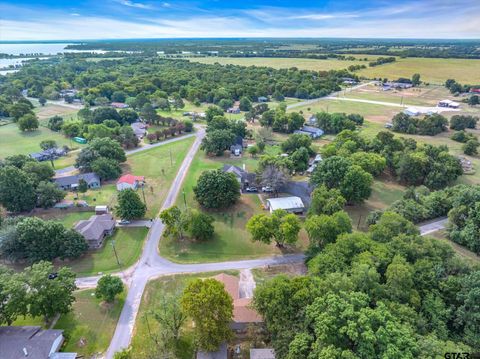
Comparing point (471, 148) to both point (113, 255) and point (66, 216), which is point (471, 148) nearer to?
point (113, 255)

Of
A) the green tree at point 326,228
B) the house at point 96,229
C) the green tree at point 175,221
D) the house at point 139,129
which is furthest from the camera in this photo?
the house at point 139,129

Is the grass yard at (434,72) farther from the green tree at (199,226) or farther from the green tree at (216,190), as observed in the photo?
the green tree at (199,226)

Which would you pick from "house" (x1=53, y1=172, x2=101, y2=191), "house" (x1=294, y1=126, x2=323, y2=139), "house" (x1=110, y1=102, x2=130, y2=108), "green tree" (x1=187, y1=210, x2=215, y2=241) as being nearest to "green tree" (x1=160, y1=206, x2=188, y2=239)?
"green tree" (x1=187, y1=210, x2=215, y2=241)

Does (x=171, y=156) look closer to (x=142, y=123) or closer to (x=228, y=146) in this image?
(x=228, y=146)

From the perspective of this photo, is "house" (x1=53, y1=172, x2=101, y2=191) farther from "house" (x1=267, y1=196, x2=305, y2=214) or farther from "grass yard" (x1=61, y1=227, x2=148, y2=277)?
"house" (x1=267, y1=196, x2=305, y2=214)

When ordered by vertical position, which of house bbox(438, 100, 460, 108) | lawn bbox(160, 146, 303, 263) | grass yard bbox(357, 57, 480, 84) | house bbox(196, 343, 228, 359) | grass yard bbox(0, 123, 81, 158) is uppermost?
grass yard bbox(357, 57, 480, 84)

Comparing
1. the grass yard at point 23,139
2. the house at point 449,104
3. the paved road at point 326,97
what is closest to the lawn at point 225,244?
the grass yard at point 23,139

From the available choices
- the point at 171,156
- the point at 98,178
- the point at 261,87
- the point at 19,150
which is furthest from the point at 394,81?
the point at 19,150
